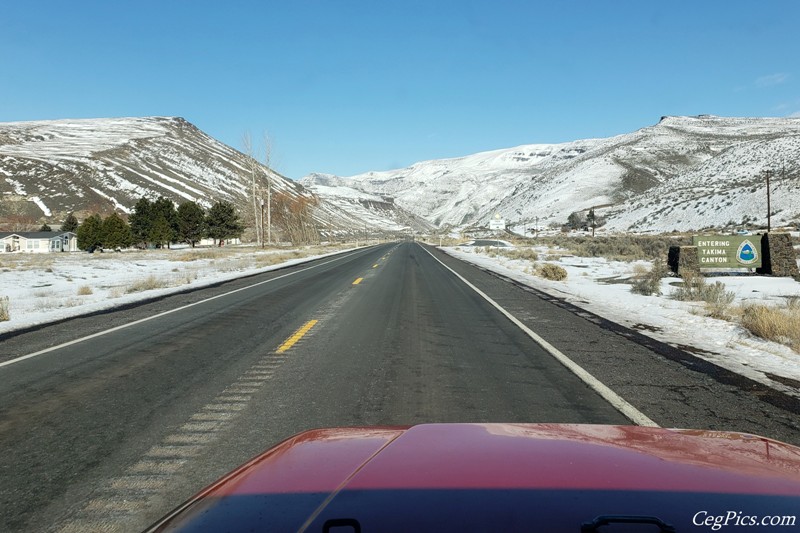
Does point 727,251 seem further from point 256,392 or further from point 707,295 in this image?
point 256,392

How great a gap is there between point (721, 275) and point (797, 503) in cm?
2381

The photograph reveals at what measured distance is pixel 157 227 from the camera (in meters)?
89.8

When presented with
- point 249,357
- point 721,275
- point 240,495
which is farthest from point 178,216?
point 240,495

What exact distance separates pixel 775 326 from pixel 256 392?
853 cm

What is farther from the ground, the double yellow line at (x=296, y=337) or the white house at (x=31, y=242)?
the white house at (x=31, y=242)

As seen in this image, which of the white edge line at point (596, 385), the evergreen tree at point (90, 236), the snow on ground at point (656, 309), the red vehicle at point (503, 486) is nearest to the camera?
the red vehicle at point (503, 486)

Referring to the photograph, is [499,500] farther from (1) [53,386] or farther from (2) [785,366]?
(2) [785,366]

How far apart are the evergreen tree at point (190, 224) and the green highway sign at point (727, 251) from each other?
8650cm

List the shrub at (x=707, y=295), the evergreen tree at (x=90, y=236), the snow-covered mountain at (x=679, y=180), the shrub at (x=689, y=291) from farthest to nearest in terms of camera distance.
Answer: the evergreen tree at (x=90, y=236) < the snow-covered mountain at (x=679, y=180) < the shrub at (x=689, y=291) < the shrub at (x=707, y=295)

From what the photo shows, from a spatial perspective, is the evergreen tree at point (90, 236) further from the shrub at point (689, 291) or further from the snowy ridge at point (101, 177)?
the shrub at point (689, 291)

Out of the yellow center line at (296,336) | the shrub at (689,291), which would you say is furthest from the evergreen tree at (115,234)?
the shrub at (689,291)

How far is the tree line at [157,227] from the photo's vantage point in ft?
270

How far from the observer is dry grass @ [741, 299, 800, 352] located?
8.95 meters

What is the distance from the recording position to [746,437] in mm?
2988
